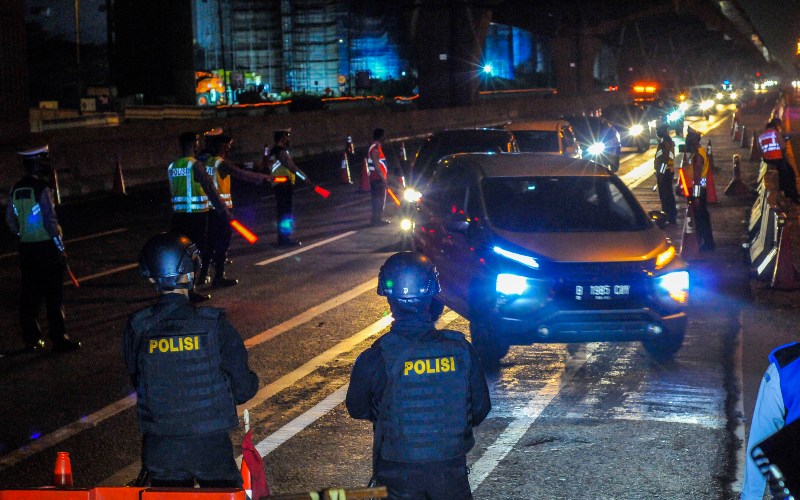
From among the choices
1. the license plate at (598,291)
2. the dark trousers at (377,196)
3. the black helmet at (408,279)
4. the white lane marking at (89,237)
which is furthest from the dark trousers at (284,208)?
the black helmet at (408,279)

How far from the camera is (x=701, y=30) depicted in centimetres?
14462

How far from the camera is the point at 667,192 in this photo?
19.9m

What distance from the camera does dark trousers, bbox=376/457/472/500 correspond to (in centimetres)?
399

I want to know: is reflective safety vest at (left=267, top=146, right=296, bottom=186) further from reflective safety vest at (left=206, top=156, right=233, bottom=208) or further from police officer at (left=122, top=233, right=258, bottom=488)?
police officer at (left=122, top=233, right=258, bottom=488)

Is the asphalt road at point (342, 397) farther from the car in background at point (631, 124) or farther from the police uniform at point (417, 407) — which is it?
the car in background at point (631, 124)

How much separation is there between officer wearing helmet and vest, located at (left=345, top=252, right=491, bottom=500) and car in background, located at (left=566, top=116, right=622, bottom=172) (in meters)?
26.4

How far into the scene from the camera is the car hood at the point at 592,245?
9445mm

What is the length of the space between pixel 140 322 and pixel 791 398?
2.55 m

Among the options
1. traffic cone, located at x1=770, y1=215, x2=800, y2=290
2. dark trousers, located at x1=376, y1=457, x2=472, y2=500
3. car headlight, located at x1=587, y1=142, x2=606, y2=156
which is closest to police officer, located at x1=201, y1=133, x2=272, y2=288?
traffic cone, located at x1=770, y1=215, x2=800, y2=290

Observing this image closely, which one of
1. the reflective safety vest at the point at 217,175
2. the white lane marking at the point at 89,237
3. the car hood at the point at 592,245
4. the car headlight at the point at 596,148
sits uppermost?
the reflective safety vest at the point at 217,175

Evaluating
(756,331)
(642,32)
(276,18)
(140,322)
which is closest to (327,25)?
(276,18)

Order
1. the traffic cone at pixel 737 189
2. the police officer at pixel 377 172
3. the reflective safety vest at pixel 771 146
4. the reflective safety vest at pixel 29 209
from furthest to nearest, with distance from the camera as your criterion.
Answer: the traffic cone at pixel 737 189
the reflective safety vest at pixel 771 146
the police officer at pixel 377 172
the reflective safety vest at pixel 29 209

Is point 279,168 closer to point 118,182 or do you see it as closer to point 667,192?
point 667,192

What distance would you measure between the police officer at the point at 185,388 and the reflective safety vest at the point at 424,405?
2.46ft
